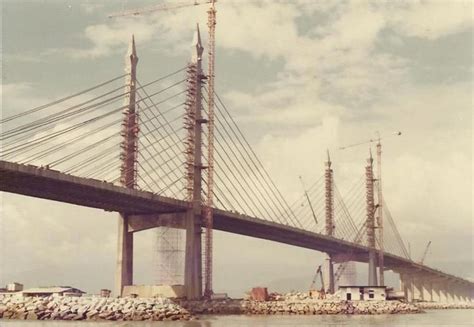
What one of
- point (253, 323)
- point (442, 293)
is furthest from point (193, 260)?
point (442, 293)

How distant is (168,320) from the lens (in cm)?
6475

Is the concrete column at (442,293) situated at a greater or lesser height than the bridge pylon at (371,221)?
lesser

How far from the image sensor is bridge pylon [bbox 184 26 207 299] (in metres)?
79.2

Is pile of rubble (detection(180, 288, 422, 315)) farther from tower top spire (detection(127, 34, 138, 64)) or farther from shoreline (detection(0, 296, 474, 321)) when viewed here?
tower top spire (detection(127, 34, 138, 64))

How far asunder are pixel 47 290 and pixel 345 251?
69.1 metres

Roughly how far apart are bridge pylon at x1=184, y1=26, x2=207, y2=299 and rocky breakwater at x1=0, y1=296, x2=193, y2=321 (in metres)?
12.1

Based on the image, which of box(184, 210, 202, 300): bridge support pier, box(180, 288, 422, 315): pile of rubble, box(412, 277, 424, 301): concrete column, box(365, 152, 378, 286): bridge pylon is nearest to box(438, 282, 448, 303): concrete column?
box(412, 277, 424, 301): concrete column

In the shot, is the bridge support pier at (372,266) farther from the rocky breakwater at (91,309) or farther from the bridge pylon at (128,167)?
the rocky breakwater at (91,309)

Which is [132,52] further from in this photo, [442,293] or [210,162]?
[442,293]

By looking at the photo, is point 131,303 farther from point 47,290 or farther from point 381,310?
→ point 381,310

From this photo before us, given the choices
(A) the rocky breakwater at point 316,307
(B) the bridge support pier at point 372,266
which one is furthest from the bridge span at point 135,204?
(A) the rocky breakwater at point 316,307

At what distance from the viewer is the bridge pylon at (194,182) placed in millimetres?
79250

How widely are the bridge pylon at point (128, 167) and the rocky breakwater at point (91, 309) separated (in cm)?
1149

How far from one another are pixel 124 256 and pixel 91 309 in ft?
50.2
